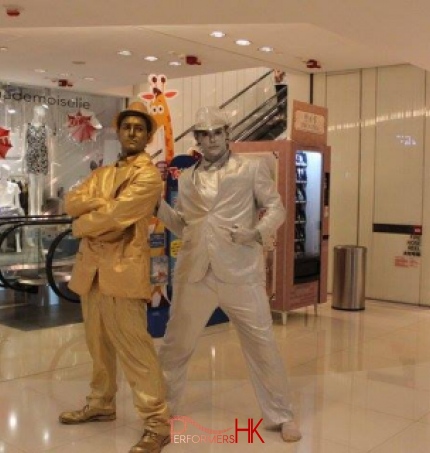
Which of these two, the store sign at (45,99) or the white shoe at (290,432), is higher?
the store sign at (45,99)

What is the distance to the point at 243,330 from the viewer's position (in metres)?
3.59

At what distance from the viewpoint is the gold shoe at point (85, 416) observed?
12.3 feet

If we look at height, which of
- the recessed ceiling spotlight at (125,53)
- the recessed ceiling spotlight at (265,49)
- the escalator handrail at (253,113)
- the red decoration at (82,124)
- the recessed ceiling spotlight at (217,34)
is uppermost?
the recessed ceiling spotlight at (125,53)

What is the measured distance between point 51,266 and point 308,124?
3.22 m

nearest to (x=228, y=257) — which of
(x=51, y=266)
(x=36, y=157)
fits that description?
(x=51, y=266)

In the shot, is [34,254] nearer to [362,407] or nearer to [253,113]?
[362,407]

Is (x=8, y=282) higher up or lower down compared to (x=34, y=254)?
lower down

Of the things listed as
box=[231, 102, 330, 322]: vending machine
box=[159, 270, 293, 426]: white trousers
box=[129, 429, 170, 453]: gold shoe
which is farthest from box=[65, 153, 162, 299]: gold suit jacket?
box=[231, 102, 330, 322]: vending machine

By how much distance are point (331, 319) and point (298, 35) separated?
310 centimetres

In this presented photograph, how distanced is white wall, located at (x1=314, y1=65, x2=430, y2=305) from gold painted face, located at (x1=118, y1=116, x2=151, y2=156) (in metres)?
5.31

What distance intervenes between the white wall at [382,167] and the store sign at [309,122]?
1.55 m

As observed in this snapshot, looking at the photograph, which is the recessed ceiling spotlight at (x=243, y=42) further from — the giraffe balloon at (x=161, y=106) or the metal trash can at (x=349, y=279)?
the metal trash can at (x=349, y=279)

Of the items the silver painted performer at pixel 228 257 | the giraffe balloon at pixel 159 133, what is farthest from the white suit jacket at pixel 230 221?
the giraffe balloon at pixel 159 133

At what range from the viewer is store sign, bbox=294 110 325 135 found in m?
6.62
